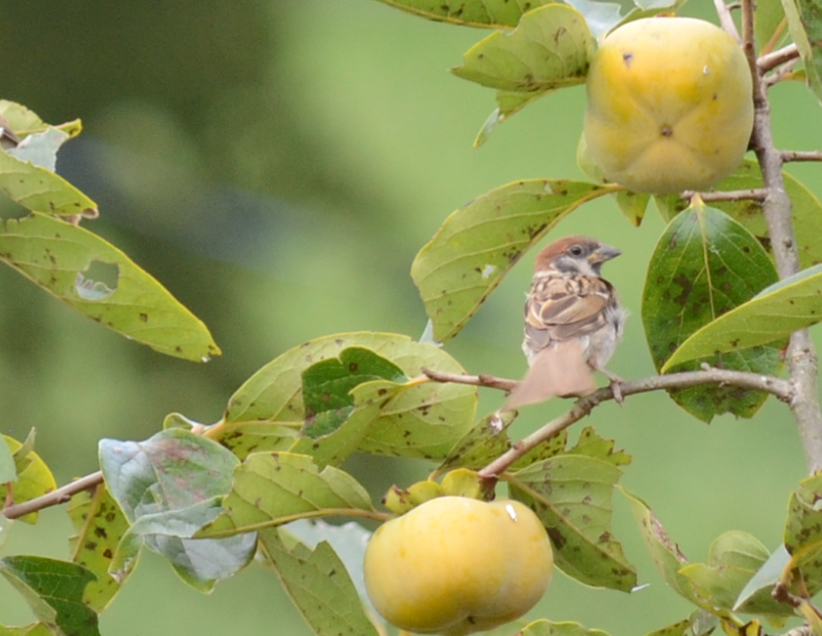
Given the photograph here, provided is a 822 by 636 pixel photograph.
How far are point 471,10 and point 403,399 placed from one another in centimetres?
32

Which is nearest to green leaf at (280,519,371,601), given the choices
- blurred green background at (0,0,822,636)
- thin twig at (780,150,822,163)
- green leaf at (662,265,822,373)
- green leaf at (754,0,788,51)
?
green leaf at (662,265,822,373)

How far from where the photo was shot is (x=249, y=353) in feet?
10.4

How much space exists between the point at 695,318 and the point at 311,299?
130 inches

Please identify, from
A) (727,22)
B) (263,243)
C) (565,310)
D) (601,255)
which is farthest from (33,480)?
(263,243)

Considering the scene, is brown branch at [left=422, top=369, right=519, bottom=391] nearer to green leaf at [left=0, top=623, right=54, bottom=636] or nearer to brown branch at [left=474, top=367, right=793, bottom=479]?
brown branch at [left=474, top=367, right=793, bottom=479]

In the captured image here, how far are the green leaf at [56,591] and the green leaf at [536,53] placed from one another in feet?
1.58

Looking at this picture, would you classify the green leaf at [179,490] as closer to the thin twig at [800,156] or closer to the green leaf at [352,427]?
the green leaf at [352,427]

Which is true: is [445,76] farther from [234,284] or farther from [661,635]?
[661,635]

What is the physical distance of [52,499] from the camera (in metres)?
0.88

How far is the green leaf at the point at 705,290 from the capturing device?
0.97m

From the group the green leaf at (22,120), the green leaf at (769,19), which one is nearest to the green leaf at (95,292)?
the green leaf at (22,120)

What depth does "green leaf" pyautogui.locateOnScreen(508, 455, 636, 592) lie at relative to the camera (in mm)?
875

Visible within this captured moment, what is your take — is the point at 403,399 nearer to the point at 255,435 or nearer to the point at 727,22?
the point at 255,435

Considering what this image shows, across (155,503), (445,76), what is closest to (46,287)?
(155,503)
